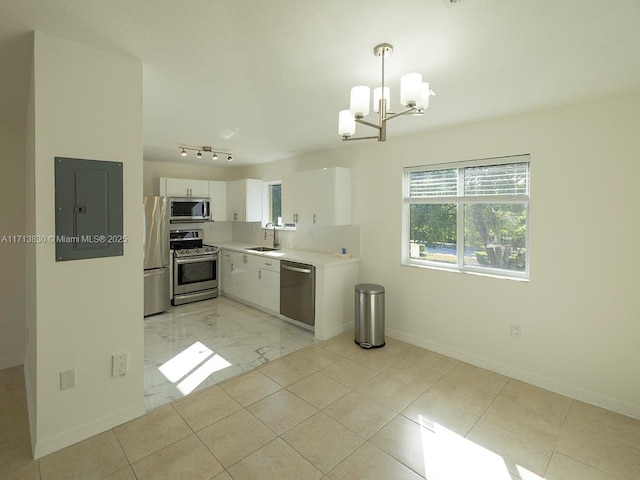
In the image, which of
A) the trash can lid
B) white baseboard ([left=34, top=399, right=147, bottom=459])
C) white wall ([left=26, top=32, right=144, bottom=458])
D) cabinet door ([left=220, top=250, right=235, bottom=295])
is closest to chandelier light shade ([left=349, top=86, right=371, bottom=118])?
white wall ([left=26, top=32, right=144, bottom=458])

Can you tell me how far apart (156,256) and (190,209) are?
115 cm

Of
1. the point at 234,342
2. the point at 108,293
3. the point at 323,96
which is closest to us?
the point at 108,293

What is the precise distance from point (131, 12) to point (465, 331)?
3.66 metres

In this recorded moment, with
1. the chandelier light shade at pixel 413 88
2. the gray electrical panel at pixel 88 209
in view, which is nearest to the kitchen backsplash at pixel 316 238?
the chandelier light shade at pixel 413 88

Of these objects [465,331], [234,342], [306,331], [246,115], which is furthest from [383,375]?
[246,115]

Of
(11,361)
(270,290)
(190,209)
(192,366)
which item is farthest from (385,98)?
(190,209)

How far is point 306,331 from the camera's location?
4.23 m

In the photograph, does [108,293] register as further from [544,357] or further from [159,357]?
[544,357]

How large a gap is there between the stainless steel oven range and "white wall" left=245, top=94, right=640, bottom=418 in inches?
143

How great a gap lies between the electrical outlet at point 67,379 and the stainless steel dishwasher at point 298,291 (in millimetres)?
2465

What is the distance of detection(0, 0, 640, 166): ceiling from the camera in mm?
1536

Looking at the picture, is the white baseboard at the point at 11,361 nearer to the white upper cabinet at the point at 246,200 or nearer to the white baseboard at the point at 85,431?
the white baseboard at the point at 85,431

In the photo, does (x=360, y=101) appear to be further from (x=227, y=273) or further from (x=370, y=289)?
(x=227, y=273)

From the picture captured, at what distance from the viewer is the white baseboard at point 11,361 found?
3.21 meters
